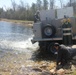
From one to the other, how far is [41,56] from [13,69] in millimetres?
3809

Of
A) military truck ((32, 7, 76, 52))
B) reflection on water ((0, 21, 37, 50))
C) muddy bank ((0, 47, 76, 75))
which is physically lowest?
reflection on water ((0, 21, 37, 50))

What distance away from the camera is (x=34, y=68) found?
1210cm

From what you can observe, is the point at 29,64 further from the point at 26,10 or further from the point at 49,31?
the point at 26,10

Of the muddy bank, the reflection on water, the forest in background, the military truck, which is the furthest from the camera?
the forest in background

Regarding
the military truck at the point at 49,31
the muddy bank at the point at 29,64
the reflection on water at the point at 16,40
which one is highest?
the military truck at the point at 49,31

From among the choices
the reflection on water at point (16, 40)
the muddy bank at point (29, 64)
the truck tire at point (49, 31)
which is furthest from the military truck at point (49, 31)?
the reflection on water at point (16, 40)

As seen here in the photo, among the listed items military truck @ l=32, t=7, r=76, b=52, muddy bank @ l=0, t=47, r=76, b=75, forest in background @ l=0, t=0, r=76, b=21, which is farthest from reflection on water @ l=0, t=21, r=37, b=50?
forest in background @ l=0, t=0, r=76, b=21

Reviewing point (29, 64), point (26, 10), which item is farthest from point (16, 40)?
point (26, 10)

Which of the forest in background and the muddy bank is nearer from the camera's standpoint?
the muddy bank

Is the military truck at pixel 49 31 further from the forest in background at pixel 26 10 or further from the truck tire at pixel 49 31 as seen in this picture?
the forest in background at pixel 26 10

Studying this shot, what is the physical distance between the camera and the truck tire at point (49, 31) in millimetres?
15002

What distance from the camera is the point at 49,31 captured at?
593 inches

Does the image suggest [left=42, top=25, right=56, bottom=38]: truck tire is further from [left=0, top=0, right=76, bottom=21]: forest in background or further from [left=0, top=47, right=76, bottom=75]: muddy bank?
[left=0, top=0, right=76, bottom=21]: forest in background

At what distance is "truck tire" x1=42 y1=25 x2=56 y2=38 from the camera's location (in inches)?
591
